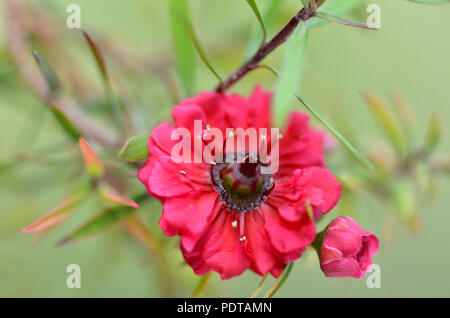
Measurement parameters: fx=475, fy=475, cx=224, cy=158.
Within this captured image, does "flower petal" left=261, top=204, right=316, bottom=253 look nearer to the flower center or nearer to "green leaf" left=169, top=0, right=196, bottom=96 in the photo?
the flower center

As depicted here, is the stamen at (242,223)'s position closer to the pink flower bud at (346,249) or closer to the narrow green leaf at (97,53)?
the pink flower bud at (346,249)

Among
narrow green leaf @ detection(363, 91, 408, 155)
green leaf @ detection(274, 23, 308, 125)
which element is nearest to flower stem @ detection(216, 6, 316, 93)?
green leaf @ detection(274, 23, 308, 125)

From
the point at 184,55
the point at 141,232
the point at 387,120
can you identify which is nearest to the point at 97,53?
the point at 184,55

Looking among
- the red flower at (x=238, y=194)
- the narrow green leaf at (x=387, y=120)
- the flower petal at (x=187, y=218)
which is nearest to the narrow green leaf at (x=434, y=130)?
the narrow green leaf at (x=387, y=120)

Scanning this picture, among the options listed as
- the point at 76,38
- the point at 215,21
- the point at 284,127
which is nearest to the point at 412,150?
the point at 284,127

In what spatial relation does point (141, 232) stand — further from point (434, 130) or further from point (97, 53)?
point (434, 130)

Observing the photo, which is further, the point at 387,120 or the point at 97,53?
the point at 387,120
